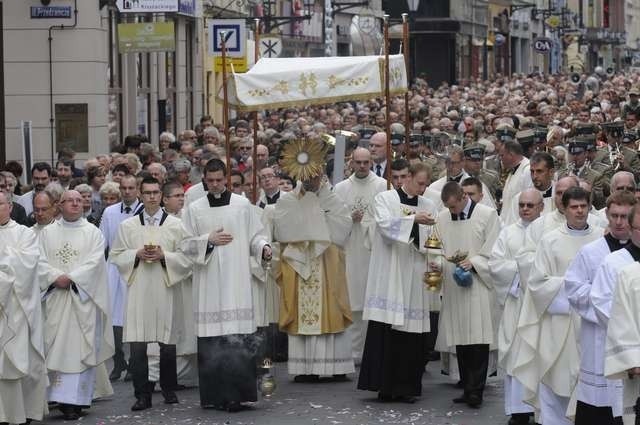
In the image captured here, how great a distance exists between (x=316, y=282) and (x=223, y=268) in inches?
64.6

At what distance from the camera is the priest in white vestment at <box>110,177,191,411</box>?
525 inches

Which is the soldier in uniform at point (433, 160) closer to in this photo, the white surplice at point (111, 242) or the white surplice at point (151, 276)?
the white surplice at point (111, 242)

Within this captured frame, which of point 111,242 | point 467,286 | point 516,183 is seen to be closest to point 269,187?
point 111,242

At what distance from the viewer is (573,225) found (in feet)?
36.9

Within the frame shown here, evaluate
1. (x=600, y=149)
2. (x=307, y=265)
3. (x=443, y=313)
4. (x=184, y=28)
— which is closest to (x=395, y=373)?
(x=443, y=313)

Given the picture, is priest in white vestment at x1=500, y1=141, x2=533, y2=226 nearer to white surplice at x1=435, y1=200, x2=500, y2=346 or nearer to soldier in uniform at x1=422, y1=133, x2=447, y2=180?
soldier in uniform at x1=422, y1=133, x2=447, y2=180

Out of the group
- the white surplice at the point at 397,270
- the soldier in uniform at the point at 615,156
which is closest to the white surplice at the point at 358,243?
the white surplice at the point at 397,270

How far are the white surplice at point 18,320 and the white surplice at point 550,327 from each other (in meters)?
3.37

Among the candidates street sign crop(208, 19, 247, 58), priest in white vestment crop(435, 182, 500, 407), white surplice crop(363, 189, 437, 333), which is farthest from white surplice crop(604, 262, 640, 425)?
street sign crop(208, 19, 247, 58)

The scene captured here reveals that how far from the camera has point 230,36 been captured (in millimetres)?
24172

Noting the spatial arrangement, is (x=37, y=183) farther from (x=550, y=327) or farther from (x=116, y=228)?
(x=550, y=327)

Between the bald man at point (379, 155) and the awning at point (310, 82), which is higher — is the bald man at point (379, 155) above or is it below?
below

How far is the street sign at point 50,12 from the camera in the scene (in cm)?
2366

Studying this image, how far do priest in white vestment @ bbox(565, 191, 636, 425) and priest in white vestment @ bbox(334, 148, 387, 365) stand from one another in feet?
18.4
